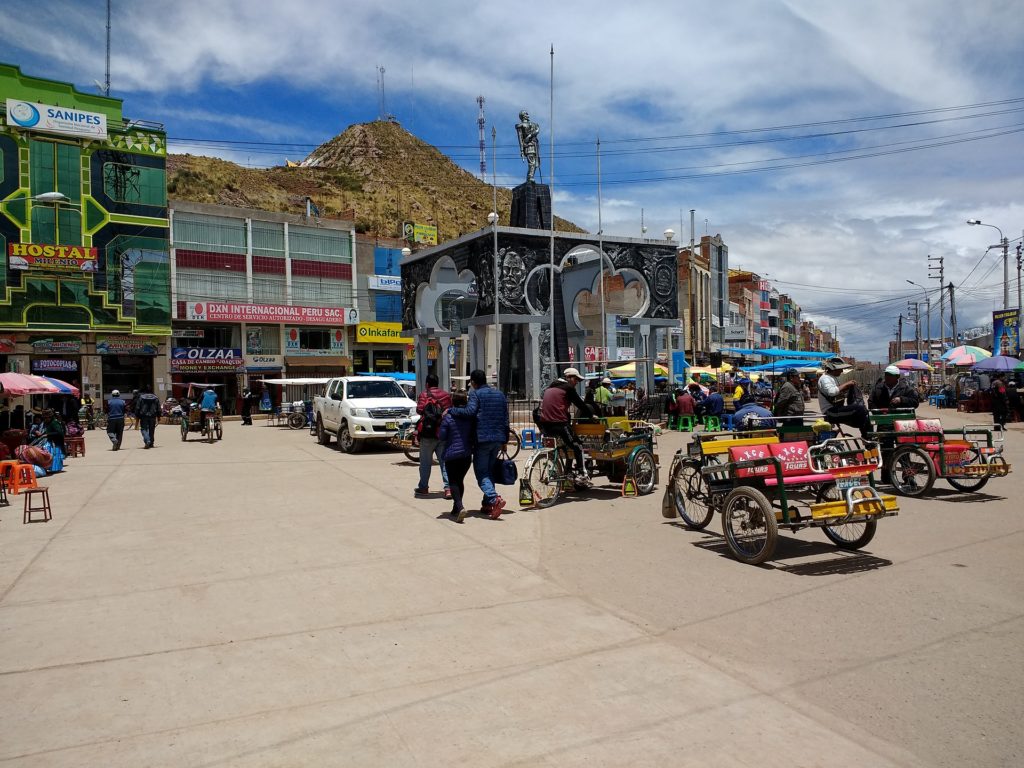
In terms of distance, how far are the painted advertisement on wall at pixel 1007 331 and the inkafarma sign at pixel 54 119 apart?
48.1 metres

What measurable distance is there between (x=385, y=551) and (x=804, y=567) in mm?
3988

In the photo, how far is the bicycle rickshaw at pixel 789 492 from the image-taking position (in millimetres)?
6676

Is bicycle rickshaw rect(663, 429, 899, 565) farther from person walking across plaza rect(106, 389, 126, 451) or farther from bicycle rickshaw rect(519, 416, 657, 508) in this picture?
person walking across plaza rect(106, 389, 126, 451)

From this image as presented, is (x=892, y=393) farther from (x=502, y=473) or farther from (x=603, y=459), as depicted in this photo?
(x=502, y=473)

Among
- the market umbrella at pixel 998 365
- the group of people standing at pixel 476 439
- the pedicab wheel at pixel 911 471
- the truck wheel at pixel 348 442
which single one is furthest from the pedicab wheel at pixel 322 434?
the market umbrella at pixel 998 365

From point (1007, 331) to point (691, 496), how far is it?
37680mm

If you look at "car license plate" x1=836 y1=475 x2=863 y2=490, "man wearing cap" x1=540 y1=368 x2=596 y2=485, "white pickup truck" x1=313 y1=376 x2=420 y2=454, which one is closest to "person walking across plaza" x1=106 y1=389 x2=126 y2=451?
"white pickup truck" x1=313 y1=376 x2=420 y2=454

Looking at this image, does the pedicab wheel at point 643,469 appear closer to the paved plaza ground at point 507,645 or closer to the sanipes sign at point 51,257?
the paved plaza ground at point 507,645

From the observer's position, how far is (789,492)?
25.8 feet

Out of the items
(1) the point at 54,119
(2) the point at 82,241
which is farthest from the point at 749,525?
(1) the point at 54,119

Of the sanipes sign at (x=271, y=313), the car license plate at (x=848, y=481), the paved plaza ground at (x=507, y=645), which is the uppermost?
the sanipes sign at (x=271, y=313)

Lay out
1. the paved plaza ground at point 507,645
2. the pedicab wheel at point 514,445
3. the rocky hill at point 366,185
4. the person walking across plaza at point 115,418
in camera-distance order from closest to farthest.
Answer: the paved plaza ground at point 507,645
the pedicab wheel at point 514,445
the person walking across plaza at point 115,418
the rocky hill at point 366,185

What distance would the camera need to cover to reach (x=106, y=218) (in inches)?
1622

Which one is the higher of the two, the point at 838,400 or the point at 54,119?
the point at 54,119
